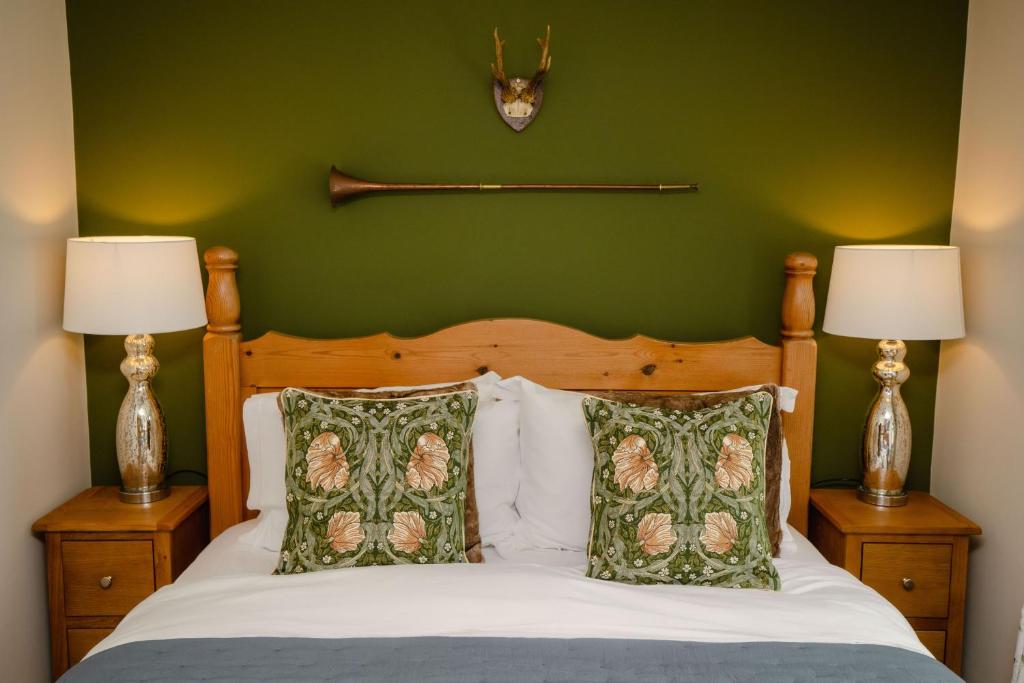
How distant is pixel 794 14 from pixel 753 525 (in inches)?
61.9

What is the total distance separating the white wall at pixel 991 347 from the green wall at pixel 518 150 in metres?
0.10

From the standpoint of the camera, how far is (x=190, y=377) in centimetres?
272

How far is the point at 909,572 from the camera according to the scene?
239 cm

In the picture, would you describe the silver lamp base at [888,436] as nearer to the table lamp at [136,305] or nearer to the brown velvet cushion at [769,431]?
the brown velvet cushion at [769,431]

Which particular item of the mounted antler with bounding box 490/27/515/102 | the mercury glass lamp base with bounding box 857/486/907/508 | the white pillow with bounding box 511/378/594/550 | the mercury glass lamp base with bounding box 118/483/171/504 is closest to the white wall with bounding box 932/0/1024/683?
the mercury glass lamp base with bounding box 857/486/907/508

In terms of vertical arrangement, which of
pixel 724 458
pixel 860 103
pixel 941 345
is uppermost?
pixel 860 103

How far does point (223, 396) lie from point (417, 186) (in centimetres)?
87

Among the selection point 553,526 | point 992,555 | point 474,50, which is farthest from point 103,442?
point 992,555

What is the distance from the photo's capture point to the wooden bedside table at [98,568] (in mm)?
2340

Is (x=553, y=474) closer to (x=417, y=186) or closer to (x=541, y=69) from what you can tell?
(x=417, y=186)

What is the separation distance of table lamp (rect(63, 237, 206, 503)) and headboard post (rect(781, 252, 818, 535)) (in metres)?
1.75

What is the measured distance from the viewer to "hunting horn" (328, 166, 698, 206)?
258 cm

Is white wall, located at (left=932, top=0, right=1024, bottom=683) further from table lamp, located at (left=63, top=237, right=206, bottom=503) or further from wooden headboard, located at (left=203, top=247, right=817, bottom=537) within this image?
table lamp, located at (left=63, top=237, right=206, bottom=503)

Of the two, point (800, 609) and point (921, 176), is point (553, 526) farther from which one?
point (921, 176)
